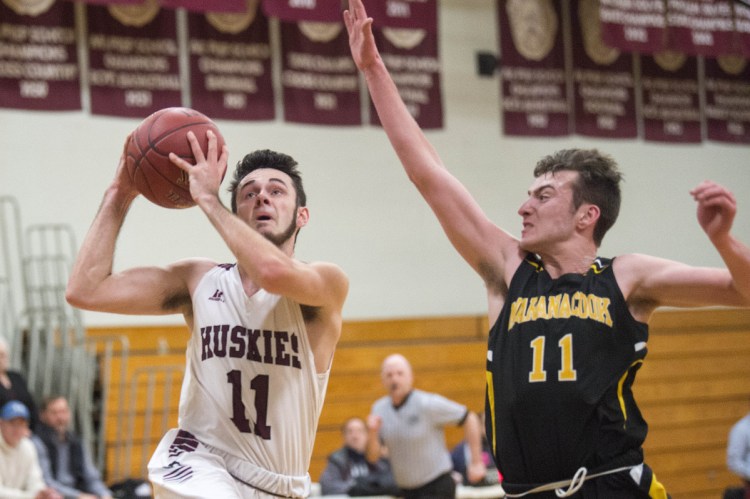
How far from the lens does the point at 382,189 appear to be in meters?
11.9

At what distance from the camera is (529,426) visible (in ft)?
11.3

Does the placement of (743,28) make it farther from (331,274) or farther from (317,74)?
(331,274)

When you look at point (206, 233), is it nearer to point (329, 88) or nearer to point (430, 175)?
point (329, 88)

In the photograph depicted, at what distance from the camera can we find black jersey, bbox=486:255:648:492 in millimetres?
3393

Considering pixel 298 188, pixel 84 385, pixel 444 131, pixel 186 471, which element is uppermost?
pixel 444 131

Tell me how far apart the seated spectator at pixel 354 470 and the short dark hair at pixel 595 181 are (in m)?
6.25

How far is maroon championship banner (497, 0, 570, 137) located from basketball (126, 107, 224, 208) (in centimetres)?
849

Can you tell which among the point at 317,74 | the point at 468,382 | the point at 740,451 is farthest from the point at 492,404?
the point at 468,382

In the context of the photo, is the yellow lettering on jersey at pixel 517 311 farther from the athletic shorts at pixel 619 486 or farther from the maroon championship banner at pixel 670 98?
the maroon championship banner at pixel 670 98

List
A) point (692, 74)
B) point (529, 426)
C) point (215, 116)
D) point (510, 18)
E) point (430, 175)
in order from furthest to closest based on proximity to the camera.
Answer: point (692, 74), point (510, 18), point (215, 116), point (430, 175), point (529, 426)

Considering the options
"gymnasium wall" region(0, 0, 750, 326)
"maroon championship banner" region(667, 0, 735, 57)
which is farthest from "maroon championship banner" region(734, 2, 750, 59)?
"gymnasium wall" region(0, 0, 750, 326)

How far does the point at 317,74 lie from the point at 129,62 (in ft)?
6.64

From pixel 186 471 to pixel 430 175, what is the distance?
1.37 meters

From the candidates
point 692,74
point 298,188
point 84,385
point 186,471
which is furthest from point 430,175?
point 692,74
